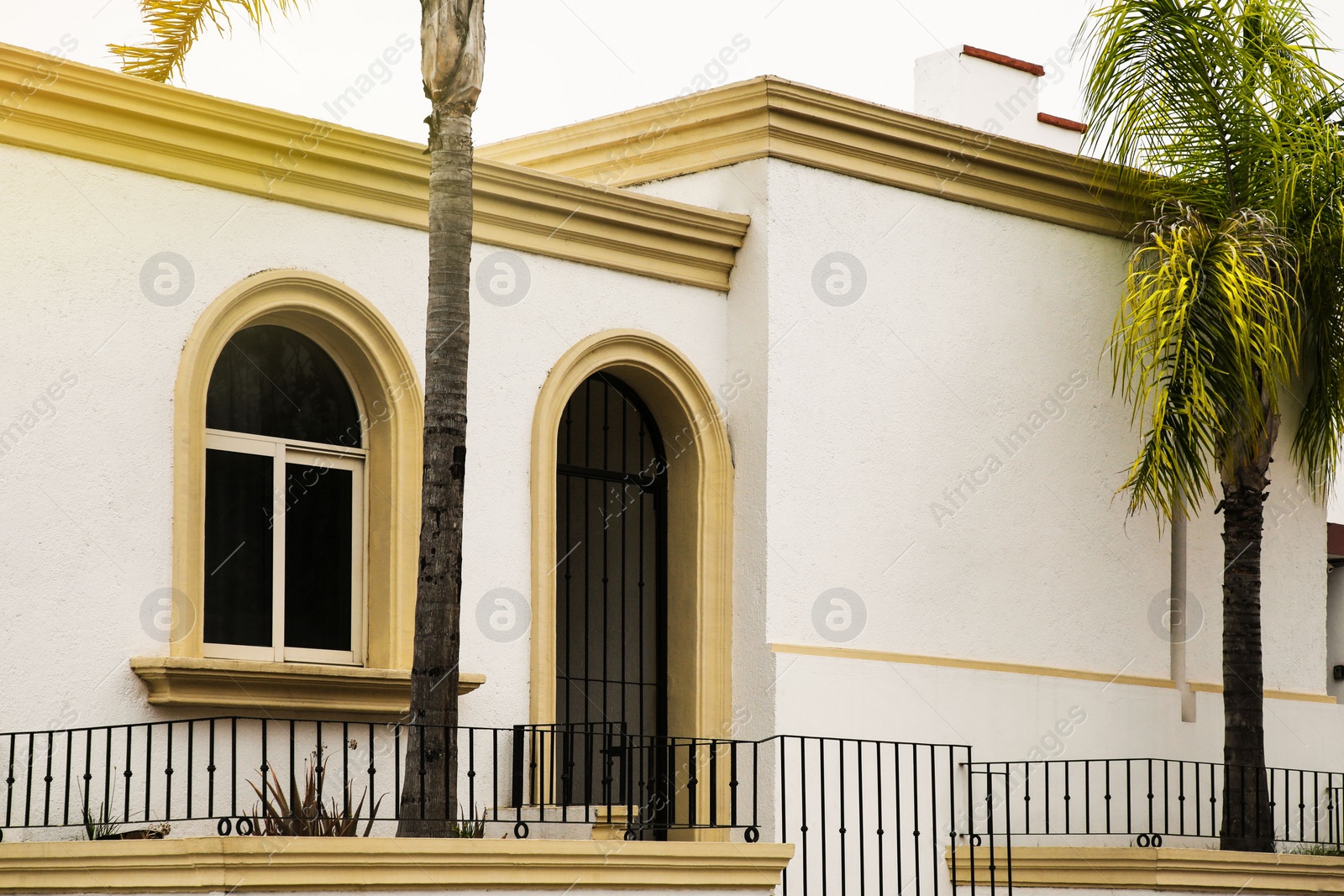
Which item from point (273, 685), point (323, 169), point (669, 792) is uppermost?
point (323, 169)

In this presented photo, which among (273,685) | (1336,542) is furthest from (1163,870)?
(1336,542)

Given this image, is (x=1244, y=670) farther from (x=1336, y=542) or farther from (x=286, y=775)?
(x=1336, y=542)

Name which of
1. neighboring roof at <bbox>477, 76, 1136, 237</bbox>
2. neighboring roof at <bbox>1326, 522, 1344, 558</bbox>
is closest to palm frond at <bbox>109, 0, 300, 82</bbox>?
neighboring roof at <bbox>477, 76, 1136, 237</bbox>

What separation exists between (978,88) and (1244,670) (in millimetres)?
5465

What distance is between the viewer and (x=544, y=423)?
35.7 ft

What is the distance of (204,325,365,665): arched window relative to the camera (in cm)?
981

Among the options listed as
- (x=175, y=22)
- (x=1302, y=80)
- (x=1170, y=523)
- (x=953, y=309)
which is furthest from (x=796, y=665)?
(x=175, y=22)

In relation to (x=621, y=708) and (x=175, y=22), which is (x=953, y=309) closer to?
(x=621, y=708)

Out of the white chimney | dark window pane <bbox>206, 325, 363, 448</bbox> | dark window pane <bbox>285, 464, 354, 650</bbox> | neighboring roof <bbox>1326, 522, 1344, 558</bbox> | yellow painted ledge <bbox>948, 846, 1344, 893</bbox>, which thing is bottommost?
yellow painted ledge <bbox>948, 846, 1344, 893</bbox>

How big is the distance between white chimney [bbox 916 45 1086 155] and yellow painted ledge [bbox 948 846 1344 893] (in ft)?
20.3

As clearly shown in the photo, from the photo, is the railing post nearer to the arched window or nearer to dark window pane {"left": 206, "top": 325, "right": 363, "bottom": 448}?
the arched window

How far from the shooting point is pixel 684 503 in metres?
11.7

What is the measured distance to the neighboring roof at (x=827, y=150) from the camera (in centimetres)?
1157

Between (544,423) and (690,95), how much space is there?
2617mm
